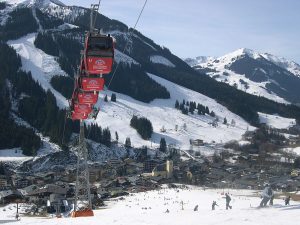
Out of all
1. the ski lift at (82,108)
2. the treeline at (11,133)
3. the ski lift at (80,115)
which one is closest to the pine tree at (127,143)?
the treeline at (11,133)

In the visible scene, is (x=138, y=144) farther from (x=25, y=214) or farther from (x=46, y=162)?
(x=25, y=214)

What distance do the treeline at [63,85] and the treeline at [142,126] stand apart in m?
24.6

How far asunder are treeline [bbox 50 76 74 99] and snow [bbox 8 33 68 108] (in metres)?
1.56

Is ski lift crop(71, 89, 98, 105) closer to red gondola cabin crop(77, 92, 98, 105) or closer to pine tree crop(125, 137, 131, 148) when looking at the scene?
red gondola cabin crop(77, 92, 98, 105)

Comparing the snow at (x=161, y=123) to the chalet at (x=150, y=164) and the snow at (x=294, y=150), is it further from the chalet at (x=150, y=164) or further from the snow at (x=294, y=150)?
the chalet at (x=150, y=164)

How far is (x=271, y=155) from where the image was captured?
478 ft

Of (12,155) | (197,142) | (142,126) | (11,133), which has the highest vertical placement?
(142,126)

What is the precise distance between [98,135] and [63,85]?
42.6 meters

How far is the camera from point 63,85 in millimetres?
165500

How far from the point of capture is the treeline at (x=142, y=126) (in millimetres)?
147500

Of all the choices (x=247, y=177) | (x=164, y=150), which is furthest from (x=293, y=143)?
(x=247, y=177)

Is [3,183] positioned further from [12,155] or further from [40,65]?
[40,65]

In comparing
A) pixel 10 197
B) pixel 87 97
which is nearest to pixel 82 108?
pixel 87 97

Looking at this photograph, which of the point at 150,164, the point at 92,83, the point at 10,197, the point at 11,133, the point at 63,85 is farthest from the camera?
the point at 63,85
